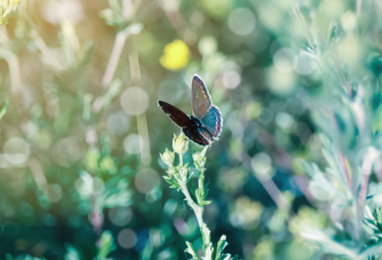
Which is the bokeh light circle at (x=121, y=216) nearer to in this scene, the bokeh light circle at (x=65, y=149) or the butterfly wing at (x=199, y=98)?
the bokeh light circle at (x=65, y=149)

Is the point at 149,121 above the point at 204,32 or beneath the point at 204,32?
beneath

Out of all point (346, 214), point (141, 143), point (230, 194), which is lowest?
point (346, 214)

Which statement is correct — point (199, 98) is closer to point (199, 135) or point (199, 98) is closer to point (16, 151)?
point (199, 135)

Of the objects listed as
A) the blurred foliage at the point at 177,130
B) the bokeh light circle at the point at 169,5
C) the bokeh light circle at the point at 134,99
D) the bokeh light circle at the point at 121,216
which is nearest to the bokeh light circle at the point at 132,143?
the blurred foliage at the point at 177,130

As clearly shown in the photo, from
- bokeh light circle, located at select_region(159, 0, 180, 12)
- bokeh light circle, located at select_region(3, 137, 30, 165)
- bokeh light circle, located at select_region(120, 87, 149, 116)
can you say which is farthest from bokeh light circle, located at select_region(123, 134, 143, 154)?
bokeh light circle, located at select_region(159, 0, 180, 12)

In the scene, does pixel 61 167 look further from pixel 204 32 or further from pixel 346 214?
pixel 346 214

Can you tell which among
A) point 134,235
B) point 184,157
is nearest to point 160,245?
point 134,235
